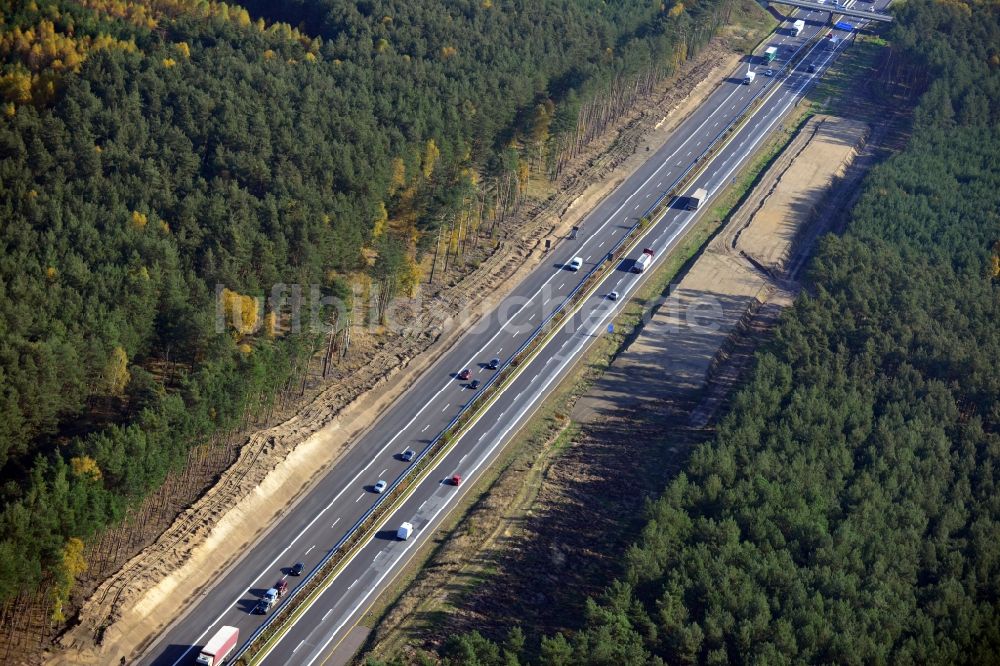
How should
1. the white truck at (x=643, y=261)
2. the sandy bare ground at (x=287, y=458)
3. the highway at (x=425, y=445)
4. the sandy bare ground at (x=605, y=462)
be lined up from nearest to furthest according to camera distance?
the sandy bare ground at (x=287, y=458), the highway at (x=425, y=445), the sandy bare ground at (x=605, y=462), the white truck at (x=643, y=261)

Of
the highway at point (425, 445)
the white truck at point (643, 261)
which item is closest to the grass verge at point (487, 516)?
the highway at point (425, 445)

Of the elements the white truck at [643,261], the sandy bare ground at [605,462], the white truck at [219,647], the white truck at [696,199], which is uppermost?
the white truck at [696,199]

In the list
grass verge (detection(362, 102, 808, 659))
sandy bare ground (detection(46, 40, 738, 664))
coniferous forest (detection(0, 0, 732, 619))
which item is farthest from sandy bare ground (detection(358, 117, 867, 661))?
coniferous forest (detection(0, 0, 732, 619))

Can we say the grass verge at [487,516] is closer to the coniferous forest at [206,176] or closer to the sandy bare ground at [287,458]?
the sandy bare ground at [287,458]

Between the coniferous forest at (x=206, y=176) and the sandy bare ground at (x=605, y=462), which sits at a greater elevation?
the coniferous forest at (x=206, y=176)

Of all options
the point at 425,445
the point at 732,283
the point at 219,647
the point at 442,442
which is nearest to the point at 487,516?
the point at 442,442

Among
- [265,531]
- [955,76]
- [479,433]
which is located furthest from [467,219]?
[955,76]
